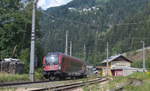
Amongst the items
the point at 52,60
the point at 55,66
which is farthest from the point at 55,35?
the point at 55,66

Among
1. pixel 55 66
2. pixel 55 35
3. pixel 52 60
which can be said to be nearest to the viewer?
pixel 55 66

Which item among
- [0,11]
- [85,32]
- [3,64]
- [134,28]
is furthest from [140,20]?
[3,64]

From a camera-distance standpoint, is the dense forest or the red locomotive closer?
the red locomotive

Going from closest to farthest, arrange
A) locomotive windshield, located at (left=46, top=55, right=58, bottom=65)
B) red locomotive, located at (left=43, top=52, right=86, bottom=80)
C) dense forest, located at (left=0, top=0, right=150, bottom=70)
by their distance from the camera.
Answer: red locomotive, located at (left=43, top=52, right=86, bottom=80) < locomotive windshield, located at (left=46, top=55, right=58, bottom=65) < dense forest, located at (left=0, top=0, right=150, bottom=70)

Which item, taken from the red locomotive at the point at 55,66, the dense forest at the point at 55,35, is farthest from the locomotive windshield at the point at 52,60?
the dense forest at the point at 55,35

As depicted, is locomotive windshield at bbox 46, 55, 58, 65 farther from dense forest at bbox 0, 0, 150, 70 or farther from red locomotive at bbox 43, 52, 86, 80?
dense forest at bbox 0, 0, 150, 70

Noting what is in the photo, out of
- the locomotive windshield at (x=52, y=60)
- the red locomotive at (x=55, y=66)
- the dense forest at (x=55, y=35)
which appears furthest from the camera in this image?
the dense forest at (x=55, y=35)

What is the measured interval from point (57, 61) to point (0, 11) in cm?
2631

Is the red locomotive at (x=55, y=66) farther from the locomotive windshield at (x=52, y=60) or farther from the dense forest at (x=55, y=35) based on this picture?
the dense forest at (x=55, y=35)

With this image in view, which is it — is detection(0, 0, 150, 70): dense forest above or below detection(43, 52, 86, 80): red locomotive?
above

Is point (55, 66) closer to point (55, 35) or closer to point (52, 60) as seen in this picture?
point (52, 60)

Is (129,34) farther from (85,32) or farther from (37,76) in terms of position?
(37,76)

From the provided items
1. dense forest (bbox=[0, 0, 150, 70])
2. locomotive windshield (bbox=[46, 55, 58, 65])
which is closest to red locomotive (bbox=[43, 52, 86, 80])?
locomotive windshield (bbox=[46, 55, 58, 65])

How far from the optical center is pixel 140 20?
14900cm
